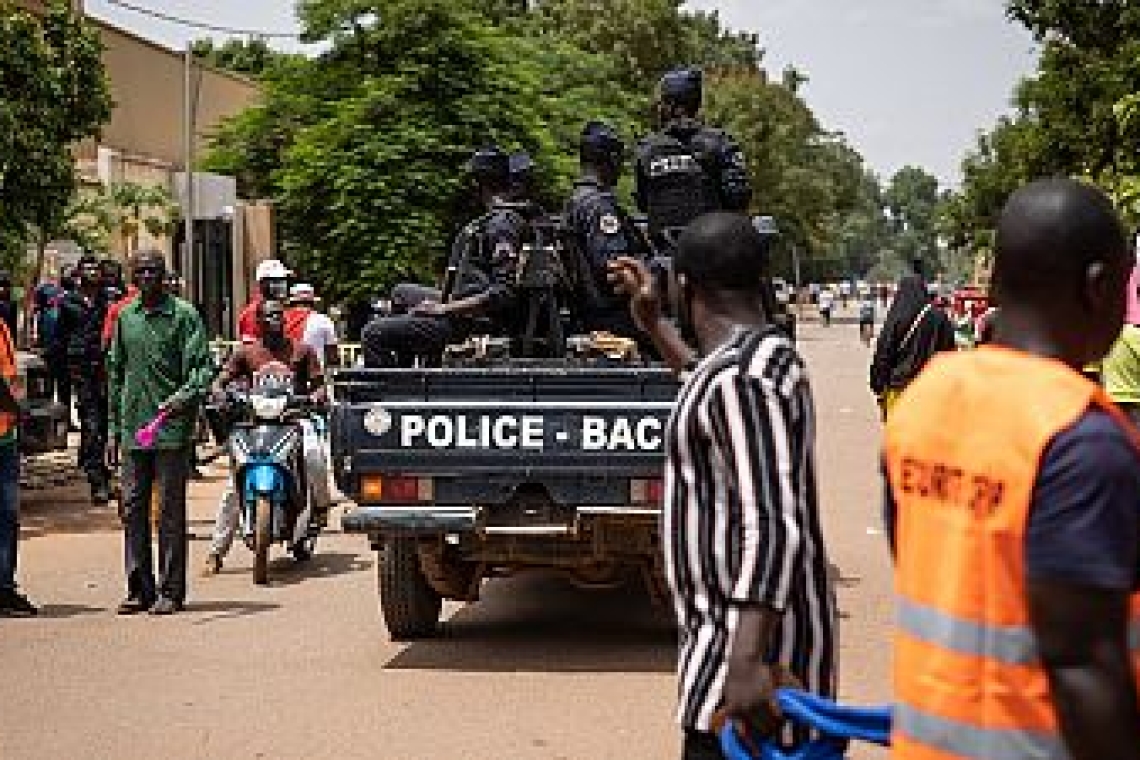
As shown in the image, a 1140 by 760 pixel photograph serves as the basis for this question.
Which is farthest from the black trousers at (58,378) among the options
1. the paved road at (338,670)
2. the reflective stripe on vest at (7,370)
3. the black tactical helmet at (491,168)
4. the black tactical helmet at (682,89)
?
the black tactical helmet at (682,89)

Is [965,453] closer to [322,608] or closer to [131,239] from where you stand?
[322,608]

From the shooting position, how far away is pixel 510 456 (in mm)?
8242

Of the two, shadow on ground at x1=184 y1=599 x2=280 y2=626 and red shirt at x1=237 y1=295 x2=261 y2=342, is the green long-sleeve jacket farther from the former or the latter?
red shirt at x1=237 y1=295 x2=261 y2=342

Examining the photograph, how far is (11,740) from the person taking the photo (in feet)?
23.5

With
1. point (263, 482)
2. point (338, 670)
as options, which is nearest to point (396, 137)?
point (263, 482)

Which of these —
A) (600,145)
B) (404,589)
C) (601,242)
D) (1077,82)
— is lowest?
(404,589)

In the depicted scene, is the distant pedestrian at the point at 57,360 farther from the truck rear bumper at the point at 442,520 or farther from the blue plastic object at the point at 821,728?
the blue plastic object at the point at 821,728

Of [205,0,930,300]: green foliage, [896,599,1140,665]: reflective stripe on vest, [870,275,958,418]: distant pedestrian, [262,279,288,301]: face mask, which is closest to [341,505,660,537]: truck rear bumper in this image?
[262,279,288,301]: face mask

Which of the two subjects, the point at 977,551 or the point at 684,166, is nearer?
the point at 977,551

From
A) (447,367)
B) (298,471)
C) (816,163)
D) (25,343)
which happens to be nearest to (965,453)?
(447,367)

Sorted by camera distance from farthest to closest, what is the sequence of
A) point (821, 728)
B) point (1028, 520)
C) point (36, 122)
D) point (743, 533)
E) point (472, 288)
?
point (36, 122)
point (472, 288)
point (743, 533)
point (821, 728)
point (1028, 520)

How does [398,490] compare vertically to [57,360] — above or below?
below

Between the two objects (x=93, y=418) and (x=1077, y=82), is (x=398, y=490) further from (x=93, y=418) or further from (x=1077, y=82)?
(x=1077, y=82)

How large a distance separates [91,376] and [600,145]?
23.6 ft
